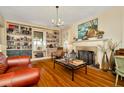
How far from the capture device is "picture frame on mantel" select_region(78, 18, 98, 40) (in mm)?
4137

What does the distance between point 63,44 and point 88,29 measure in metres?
2.73

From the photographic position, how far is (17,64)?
216 cm

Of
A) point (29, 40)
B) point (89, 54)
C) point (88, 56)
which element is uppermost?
point (29, 40)

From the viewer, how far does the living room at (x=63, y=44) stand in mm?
2280

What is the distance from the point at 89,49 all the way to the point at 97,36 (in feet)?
2.50

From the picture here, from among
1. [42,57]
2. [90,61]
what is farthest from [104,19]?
[42,57]

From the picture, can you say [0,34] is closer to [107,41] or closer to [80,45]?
[80,45]

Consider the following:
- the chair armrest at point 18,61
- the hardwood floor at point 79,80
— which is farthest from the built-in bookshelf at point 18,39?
the chair armrest at point 18,61

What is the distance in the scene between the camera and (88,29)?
4445 millimetres

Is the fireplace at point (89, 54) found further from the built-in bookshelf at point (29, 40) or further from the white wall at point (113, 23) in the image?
the built-in bookshelf at point (29, 40)

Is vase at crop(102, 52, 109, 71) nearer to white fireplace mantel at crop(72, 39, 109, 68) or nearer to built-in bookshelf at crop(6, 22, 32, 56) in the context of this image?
white fireplace mantel at crop(72, 39, 109, 68)

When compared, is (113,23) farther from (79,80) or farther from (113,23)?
(79,80)

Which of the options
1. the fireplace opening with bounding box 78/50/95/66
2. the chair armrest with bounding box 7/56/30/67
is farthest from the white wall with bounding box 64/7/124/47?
the chair armrest with bounding box 7/56/30/67

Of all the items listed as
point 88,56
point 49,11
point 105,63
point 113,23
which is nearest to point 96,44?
point 88,56
